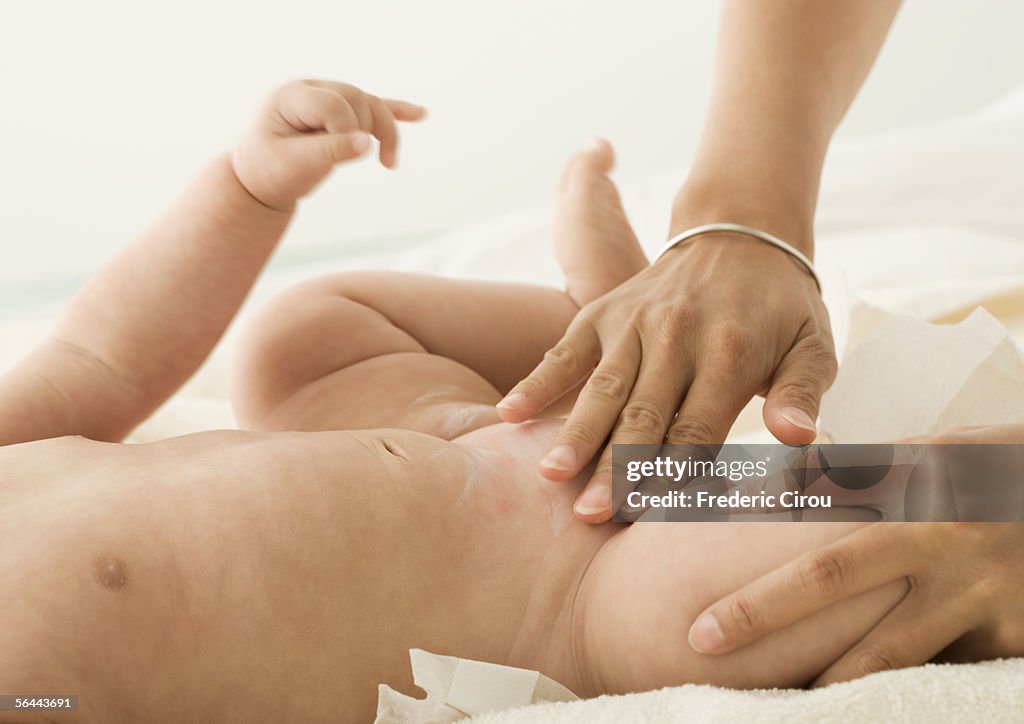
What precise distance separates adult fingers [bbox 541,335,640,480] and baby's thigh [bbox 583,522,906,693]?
0.24 feet

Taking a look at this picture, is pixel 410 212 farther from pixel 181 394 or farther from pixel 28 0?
pixel 181 394

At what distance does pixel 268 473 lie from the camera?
2.44 feet

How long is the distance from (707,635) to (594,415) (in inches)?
8.2

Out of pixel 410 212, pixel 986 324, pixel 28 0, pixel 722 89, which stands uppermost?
pixel 28 0

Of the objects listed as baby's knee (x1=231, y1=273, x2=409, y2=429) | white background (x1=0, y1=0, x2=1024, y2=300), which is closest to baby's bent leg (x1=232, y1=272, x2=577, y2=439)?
baby's knee (x1=231, y1=273, x2=409, y2=429)

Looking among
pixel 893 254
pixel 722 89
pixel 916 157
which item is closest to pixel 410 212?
pixel 916 157

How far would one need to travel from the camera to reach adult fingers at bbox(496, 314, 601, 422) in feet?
2.70

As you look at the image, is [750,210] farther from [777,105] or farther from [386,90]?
[386,90]

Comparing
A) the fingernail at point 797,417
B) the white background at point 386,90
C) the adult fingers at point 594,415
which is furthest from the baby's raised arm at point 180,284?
the white background at point 386,90

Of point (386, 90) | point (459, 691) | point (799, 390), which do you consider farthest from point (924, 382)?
point (386, 90)

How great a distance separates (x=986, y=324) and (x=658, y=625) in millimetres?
378

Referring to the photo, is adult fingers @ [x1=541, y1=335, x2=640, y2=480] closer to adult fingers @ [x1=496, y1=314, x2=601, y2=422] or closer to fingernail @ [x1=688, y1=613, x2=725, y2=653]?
adult fingers @ [x1=496, y1=314, x2=601, y2=422]

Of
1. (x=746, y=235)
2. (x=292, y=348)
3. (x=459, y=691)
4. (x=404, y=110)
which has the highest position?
(x=404, y=110)

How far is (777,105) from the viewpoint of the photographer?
106cm
